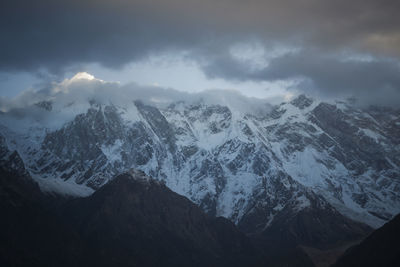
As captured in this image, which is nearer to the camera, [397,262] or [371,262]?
[397,262]

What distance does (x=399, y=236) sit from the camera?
199875mm

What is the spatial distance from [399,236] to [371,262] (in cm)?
1286

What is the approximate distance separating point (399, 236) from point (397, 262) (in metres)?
23.0

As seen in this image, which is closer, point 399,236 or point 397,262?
point 397,262

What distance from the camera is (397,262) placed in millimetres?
178625

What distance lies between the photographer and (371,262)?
655 ft

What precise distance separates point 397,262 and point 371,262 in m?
21.6
